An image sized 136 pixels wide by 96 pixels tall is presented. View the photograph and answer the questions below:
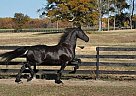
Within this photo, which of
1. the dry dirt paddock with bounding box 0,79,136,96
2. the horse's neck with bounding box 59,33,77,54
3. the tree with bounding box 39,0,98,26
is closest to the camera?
the dry dirt paddock with bounding box 0,79,136,96

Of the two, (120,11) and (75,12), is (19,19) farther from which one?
(75,12)

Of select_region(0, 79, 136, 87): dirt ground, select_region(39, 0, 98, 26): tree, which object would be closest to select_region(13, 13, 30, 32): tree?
select_region(39, 0, 98, 26): tree

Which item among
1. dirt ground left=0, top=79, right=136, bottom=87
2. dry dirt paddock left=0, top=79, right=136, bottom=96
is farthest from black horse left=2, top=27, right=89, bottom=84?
dry dirt paddock left=0, top=79, right=136, bottom=96

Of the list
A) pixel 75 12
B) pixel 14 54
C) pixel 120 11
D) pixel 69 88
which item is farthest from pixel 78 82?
pixel 120 11

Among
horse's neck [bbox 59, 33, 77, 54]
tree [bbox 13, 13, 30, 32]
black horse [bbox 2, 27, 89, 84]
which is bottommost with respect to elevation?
tree [bbox 13, 13, 30, 32]

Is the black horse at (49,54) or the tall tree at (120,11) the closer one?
the black horse at (49,54)

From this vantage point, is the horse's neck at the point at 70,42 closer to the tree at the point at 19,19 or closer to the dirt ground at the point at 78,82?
the dirt ground at the point at 78,82

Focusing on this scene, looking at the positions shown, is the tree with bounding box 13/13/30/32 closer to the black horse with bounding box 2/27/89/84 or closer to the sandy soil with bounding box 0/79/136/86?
the sandy soil with bounding box 0/79/136/86

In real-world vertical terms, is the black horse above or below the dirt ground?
above

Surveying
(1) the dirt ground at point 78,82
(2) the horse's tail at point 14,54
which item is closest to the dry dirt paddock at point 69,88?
(1) the dirt ground at point 78,82

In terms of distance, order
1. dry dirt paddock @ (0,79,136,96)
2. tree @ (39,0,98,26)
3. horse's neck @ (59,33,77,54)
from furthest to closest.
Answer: tree @ (39,0,98,26), horse's neck @ (59,33,77,54), dry dirt paddock @ (0,79,136,96)

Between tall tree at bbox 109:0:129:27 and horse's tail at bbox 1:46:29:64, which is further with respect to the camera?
tall tree at bbox 109:0:129:27

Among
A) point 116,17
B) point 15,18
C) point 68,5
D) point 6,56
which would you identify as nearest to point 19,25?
point 15,18

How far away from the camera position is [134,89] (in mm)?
12633
